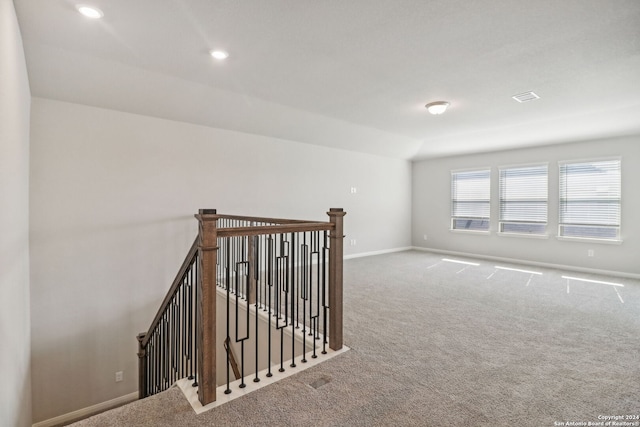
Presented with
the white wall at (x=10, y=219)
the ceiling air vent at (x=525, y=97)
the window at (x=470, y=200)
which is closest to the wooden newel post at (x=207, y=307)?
the white wall at (x=10, y=219)

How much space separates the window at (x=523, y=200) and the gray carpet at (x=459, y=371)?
2.35 metres

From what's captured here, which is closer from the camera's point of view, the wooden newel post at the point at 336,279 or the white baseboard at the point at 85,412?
the wooden newel post at the point at 336,279

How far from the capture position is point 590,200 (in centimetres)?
570

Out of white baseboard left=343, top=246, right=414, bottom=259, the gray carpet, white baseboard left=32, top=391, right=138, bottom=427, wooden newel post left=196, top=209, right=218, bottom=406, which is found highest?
wooden newel post left=196, top=209, right=218, bottom=406

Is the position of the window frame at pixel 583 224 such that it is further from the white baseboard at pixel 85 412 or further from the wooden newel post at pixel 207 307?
the white baseboard at pixel 85 412

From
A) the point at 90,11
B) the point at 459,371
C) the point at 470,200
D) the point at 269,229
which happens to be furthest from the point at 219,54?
the point at 470,200

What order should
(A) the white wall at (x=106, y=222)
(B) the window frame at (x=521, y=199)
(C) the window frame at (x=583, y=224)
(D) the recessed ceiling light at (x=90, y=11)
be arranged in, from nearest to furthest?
(D) the recessed ceiling light at (x=90, y=11)
(A) the white wall at (x=106, y=222)
(C) the window frame at (x=583, y=224)
(B) the window frame at (x=521, y=199)

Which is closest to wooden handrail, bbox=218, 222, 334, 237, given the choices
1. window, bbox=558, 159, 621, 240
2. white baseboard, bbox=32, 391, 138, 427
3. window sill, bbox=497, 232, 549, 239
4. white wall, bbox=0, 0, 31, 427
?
white wall, bbox=0, 0, 31, 427

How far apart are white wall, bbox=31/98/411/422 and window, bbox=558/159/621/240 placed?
603 centimetres

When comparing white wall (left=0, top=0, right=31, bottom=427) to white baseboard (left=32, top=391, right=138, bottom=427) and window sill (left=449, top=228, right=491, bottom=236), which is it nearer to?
white baseboard (left=32, top=391, right=138, bottom=427)

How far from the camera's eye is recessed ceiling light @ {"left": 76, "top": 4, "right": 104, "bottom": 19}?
2.29 metres

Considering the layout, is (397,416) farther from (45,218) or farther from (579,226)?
(579,226)

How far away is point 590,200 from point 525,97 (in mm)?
3070

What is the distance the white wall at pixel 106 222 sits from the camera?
348cm
